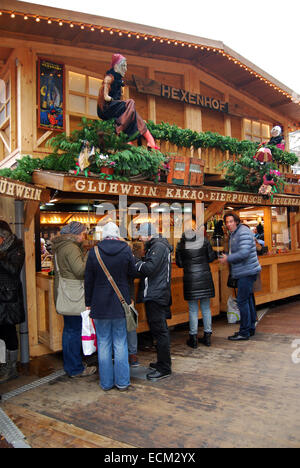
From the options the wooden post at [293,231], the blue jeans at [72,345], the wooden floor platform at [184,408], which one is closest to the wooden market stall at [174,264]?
the blue jeans at [72,345]

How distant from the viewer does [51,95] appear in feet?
23.6

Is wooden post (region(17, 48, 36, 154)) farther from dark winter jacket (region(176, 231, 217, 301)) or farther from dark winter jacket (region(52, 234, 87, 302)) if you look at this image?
dark winter jacket (region(176, 231, 217, 301))

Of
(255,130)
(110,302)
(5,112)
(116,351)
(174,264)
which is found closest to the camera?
(110,302)

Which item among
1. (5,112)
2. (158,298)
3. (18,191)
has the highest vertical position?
(5,112)

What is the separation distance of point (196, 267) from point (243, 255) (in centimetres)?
89

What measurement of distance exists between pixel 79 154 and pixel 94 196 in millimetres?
1372

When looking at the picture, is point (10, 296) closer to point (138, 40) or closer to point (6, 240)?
point (6, 240)

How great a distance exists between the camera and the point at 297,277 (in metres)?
9.91

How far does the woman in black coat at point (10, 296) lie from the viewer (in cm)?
477

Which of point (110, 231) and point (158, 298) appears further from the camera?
point (158, 298)

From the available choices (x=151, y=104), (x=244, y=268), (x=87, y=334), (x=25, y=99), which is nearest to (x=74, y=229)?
(x=87, y=334)

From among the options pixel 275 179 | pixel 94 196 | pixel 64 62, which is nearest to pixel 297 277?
pixel 275 179

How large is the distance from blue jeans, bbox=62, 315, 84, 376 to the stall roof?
5519mm

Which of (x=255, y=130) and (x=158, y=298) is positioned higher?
(x=255, y=130)
